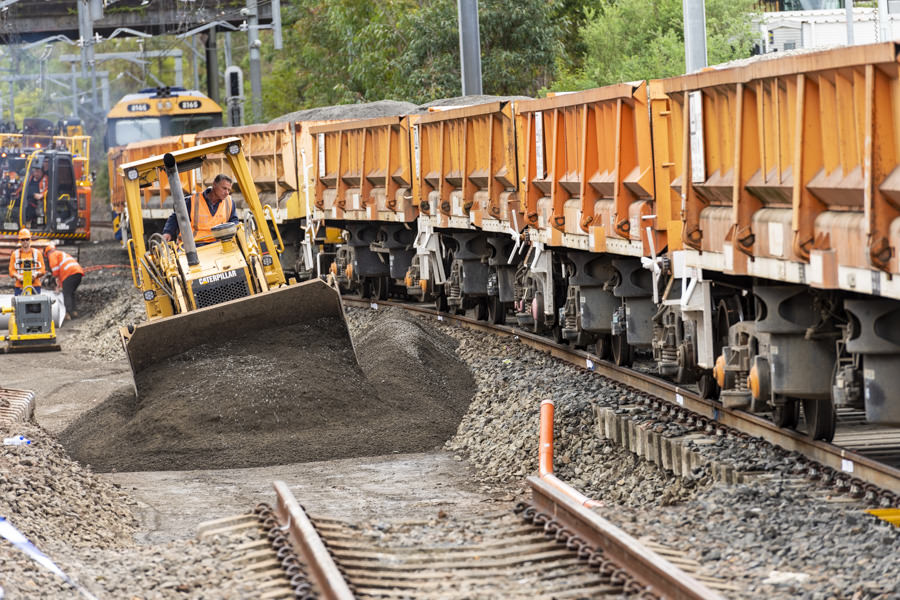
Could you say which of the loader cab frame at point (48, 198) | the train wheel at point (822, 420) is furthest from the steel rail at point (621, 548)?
the loader cab frame at point (48, 198)

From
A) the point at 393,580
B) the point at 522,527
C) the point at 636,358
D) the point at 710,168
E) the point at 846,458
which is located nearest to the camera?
the point at 393,580

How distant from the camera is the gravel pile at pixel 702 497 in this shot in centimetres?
691

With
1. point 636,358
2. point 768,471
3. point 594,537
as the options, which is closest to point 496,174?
point 636,358

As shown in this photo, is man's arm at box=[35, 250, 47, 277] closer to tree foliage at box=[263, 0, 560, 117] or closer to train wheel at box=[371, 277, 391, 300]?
train wheel at box=[371, 277, 391, 300]

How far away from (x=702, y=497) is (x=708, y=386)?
2847mm

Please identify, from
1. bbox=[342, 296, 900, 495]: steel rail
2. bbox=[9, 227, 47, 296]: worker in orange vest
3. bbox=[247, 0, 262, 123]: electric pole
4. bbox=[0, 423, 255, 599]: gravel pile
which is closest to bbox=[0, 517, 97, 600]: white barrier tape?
bbox=[0, 423, 255, 599]: gravel pile

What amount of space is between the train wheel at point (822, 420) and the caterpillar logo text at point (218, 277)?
6.48 metres

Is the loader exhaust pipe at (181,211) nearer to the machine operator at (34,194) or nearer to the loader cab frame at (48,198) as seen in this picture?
the loader cab frame at (48,198)

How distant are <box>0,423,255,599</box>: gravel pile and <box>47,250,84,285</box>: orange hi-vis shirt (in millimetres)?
15553

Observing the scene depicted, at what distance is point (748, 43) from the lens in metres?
31.9

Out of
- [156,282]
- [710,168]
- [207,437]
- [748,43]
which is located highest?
[748,43]

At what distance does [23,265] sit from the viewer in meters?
23.3

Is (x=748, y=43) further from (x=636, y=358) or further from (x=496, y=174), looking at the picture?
(x=636, y=358)

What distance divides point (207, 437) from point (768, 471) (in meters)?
5.56
